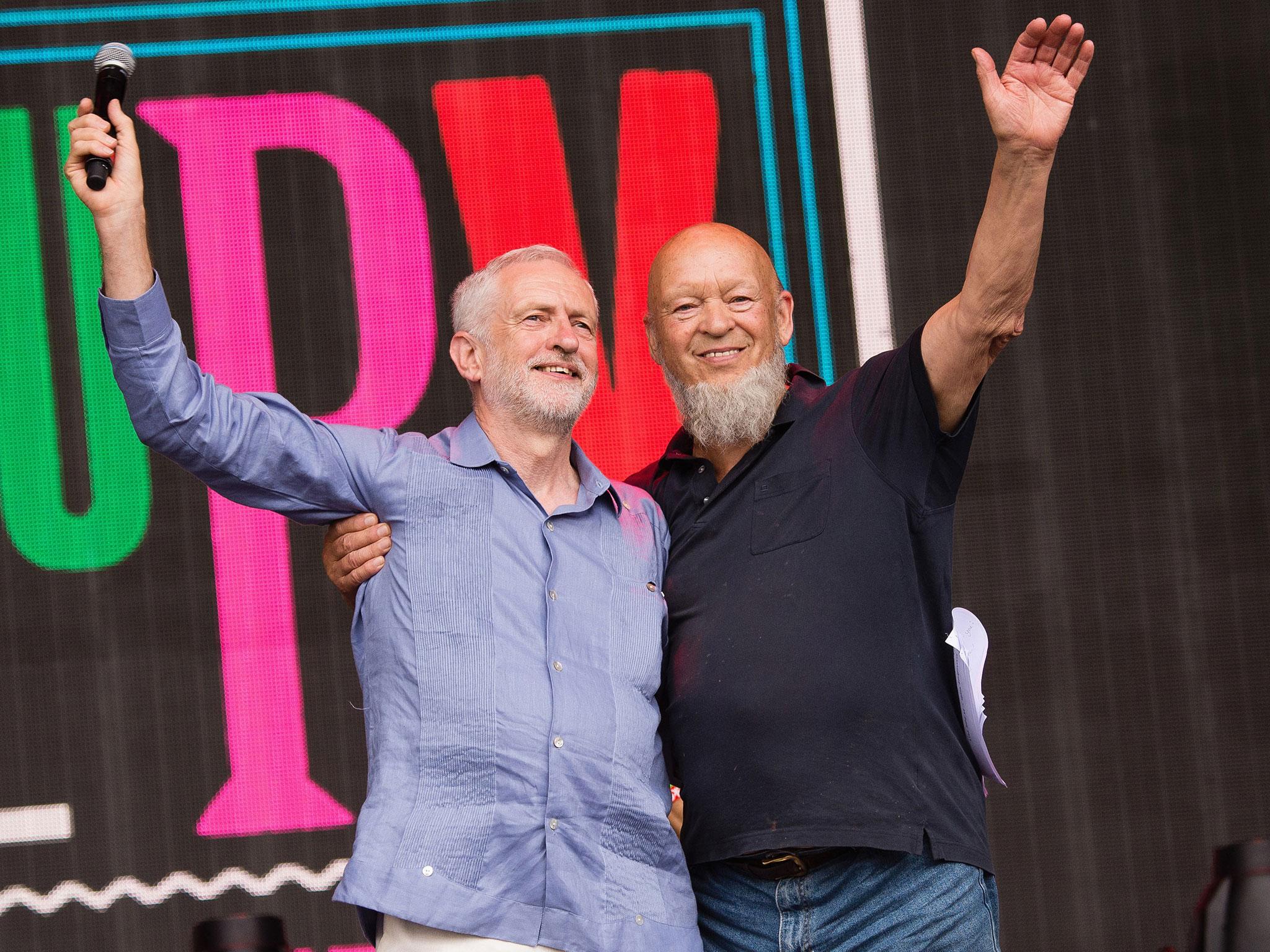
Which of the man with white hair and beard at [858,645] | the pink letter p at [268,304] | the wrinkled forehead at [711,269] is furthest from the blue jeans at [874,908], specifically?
the pink letter p at [268,304]

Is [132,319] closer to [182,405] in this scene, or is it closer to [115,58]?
[182,405]

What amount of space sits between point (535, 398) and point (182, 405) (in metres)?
0.54

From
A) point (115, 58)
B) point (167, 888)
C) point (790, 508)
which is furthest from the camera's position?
point (167, 888)

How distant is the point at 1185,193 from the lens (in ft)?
11.6

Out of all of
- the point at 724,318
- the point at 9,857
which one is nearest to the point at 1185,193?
the point at 724,318

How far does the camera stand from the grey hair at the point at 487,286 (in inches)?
91.4

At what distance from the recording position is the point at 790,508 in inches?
86.3

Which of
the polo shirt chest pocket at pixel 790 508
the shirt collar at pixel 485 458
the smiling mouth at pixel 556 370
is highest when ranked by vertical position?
the smiling mouth at pixel 556 370

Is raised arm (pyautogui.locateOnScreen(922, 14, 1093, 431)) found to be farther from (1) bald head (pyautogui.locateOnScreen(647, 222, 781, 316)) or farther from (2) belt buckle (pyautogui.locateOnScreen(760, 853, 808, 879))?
(2) belt buckle (pyautogui.locateOnScreen(760, 853, 808, 879))

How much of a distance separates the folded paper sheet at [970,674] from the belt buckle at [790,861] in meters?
0.31

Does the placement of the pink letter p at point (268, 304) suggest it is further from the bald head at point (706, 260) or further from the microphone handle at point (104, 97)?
the microphone handle at point (104, 97)

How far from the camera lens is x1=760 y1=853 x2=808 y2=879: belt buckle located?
2049 millimetres

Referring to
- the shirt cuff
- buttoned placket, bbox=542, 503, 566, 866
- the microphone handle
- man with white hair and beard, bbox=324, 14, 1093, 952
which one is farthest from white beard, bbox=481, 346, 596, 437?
the microphone handle

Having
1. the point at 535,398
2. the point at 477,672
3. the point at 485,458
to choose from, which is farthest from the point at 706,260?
the point at 477,672
